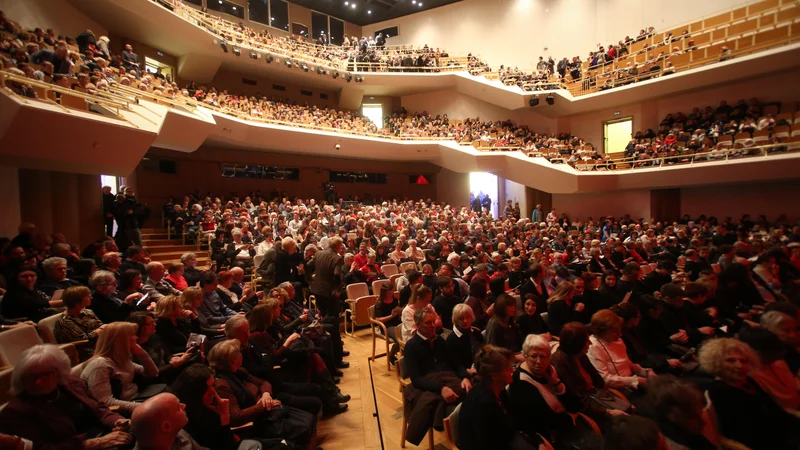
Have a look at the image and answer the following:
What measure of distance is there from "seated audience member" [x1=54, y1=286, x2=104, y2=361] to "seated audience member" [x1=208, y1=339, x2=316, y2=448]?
137 centimetres

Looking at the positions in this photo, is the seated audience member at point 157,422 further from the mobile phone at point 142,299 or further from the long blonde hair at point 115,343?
the mobile phone at point 142,299

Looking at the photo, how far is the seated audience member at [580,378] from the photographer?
239cm

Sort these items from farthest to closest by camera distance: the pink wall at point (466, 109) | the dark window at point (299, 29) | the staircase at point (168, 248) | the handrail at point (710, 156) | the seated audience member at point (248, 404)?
the dark window at point (299, 29) → the pink wall at point (466, 109) → the handrail at point (710, 156) → the staircase at point (168, 248) → the seated audience member at point (248, 404)

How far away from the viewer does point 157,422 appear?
5.54ft

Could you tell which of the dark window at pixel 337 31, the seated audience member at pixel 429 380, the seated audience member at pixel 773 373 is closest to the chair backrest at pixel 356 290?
the seated audience member at pixel 429 380

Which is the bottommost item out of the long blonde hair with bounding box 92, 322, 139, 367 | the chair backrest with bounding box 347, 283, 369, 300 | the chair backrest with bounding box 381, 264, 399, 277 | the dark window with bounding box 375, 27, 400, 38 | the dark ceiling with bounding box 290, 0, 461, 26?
the chair backrest with bounding box 347, 283, 369, 300

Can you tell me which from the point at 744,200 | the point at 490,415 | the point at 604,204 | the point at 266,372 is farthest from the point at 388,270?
the point at 744,200

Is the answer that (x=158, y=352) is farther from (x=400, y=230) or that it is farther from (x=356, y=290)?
(x=400, y=230)

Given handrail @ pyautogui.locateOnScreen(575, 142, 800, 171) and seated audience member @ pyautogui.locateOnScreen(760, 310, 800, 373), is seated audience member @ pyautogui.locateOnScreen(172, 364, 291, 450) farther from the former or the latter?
handrail @ pyautogui.locateOnScreen(575, 142, 800, 171)

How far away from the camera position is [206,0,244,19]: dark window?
16672 millimetres

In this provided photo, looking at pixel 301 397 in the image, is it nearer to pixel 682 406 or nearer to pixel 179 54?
pixel 682 406

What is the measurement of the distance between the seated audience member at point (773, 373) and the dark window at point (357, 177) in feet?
55.3

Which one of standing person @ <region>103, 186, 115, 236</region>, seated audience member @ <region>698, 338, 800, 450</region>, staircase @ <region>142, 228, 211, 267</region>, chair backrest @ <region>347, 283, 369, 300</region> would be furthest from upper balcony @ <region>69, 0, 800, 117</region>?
seated audience member @ <region>698, 338, 800, 450</region>

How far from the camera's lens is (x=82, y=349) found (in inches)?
122
